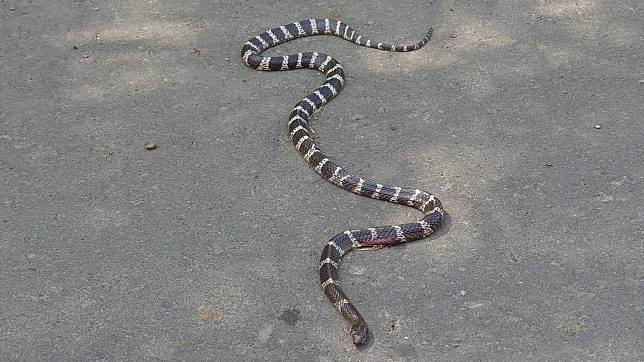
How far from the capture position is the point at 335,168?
28.2 feet

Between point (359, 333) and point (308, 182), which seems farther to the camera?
point (308, 182)

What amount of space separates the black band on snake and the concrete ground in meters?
0.13

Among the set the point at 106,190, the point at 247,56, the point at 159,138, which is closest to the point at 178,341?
the point at 106,190

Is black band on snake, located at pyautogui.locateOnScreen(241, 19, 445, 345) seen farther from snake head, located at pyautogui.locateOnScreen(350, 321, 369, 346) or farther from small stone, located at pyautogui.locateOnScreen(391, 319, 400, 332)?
small stone, located at pyautogui.locateOnScreen(391, 319, 400, 332)

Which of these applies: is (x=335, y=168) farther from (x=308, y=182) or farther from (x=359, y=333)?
(x=359, y=333)

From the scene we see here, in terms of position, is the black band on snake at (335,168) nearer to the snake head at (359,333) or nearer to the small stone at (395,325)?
the snake head at (359,333)

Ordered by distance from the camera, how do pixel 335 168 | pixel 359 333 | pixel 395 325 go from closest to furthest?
pixel 359 333 → pixel 395 325 → pixel 335 168

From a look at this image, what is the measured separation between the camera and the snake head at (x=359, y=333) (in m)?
6.56

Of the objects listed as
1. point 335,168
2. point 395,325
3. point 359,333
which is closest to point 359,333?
point 359,333

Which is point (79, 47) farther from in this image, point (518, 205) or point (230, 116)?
point (518, 205)

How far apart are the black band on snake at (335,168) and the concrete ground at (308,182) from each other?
13cm

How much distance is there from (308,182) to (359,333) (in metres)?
2.42

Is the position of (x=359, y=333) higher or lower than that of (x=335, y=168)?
higher

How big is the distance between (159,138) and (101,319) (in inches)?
114
